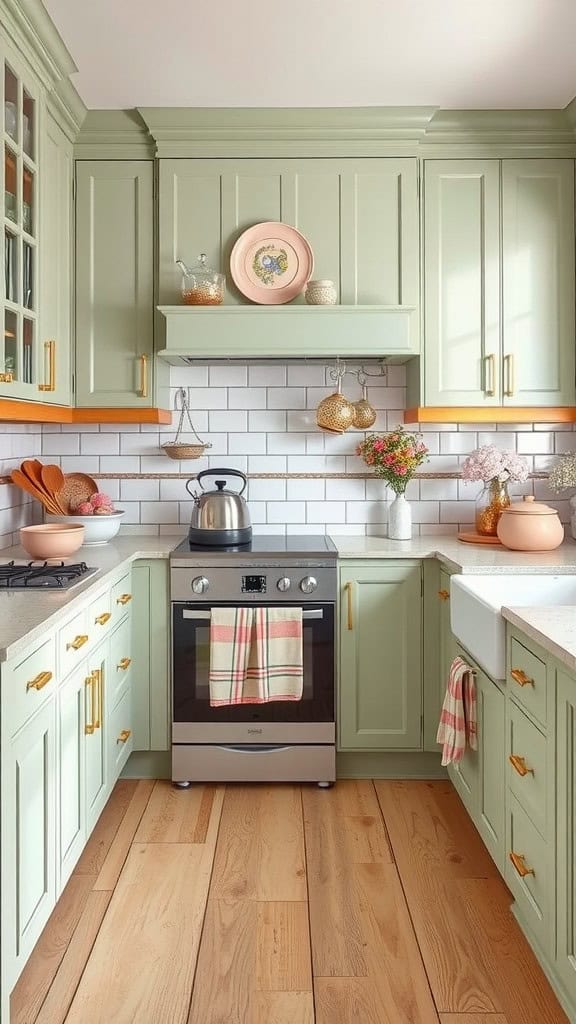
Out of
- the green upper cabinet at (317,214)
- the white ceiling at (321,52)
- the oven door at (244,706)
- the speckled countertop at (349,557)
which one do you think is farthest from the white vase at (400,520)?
the white ceiling at (321,52)

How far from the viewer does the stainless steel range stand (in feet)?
9.85

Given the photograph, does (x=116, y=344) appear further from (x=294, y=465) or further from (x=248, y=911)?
(x=248, y=911)

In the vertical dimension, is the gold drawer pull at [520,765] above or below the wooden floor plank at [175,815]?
above

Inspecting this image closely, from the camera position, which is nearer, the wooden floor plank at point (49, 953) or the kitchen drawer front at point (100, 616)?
the wooden floor plank at point (49, 953)

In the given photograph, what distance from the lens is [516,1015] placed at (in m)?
1.81

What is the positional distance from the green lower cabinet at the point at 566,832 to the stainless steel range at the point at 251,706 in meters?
1.35

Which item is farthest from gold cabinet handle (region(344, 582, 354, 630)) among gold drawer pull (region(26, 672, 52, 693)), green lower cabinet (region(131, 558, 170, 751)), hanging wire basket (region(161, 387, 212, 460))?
gold drawer pull (region(26, 672, 52, 693))

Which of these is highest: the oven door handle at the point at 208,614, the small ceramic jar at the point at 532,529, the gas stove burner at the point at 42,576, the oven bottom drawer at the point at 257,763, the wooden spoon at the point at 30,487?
the wooden spoon at the point at 30,487

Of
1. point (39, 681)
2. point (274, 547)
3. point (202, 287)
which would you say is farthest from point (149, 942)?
point (202, 287)

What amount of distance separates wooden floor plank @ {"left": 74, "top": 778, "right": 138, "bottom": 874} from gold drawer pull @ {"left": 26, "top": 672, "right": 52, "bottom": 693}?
2.89ft

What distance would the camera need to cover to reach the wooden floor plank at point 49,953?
1851 mm

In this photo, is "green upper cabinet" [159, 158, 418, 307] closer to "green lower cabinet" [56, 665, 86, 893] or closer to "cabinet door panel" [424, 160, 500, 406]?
"cabinet door panel" [424, 160, 500, 406]

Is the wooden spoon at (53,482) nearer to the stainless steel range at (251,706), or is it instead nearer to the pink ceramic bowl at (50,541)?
the pink ceramic bowl at (50,541)

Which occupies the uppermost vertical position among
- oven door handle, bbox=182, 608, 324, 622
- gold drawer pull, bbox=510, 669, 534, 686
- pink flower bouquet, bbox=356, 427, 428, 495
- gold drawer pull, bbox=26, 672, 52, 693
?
pink flower bouquet, bbox=356, 427, 428, 495
